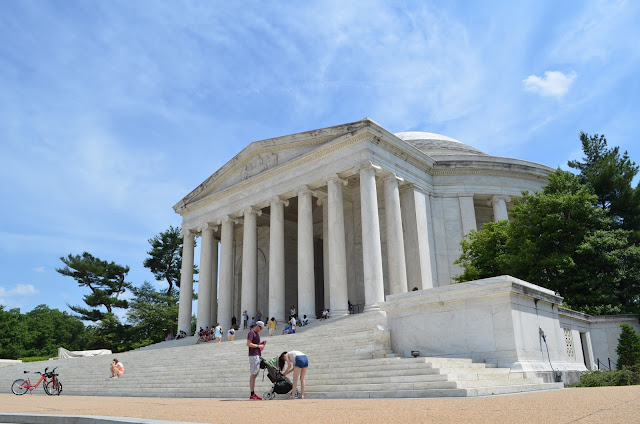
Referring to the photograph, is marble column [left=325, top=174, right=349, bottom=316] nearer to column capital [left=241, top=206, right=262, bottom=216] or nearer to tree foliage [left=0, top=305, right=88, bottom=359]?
column capital [left=241, top=206, right=262, bottom=216]

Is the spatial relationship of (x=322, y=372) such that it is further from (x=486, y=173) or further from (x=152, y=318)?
(x=152, y=318)

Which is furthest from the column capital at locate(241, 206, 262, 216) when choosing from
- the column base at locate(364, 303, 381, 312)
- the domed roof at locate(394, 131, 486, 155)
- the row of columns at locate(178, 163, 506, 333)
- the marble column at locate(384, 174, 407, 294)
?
the domed roof at locate(394, 131, 486, 155)

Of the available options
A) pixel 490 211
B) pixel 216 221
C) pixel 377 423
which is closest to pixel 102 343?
pixel 216 221

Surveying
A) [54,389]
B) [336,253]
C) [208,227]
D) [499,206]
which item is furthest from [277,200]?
[54,389]

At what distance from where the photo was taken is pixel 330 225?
119 ft

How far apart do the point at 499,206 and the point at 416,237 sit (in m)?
9.57

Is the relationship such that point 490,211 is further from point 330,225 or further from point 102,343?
point 102,343

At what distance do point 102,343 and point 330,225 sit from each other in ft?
142

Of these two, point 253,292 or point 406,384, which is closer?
point 406,384

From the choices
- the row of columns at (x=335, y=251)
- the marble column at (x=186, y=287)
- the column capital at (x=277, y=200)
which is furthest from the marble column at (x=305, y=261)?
the marble column at (x=186, y=287)

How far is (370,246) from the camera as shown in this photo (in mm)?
33625

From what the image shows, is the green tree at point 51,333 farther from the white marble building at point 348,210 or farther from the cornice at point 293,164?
the white marble building at point 348,210

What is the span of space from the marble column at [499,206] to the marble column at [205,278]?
27229 millimetres

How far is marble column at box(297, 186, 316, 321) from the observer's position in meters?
36.6
